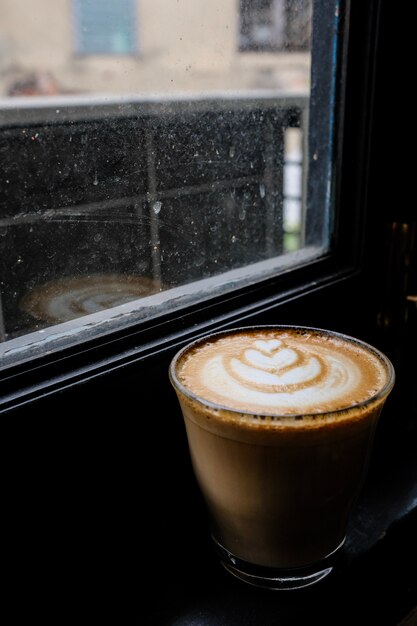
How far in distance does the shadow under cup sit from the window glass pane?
0.20 meters

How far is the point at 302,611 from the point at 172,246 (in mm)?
519

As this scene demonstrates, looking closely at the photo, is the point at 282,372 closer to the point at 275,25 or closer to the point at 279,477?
the point at 279,477

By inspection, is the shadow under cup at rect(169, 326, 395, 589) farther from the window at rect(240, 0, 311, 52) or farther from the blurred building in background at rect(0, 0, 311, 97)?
the window at rect(240, 0, 311, 52)

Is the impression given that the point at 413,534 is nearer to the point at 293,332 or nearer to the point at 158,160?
the point at 293,332

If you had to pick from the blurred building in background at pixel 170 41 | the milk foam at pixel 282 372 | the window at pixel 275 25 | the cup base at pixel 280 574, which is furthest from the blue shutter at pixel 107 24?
the cup base at pixel 280 574

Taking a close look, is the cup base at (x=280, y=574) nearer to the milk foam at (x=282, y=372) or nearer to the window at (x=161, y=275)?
the window at (x=161, y=275)

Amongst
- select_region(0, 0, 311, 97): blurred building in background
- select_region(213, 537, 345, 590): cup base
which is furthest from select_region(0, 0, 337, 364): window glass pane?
select_region(213, 537, 345, 590): cup base

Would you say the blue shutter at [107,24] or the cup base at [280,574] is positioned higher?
the blue shutter at [107,24]

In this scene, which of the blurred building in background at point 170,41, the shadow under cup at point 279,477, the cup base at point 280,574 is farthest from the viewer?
the blurred building in background at point 170,41

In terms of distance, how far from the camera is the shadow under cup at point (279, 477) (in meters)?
0.60

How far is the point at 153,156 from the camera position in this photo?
33.1 inches

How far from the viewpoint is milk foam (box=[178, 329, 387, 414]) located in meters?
0.65

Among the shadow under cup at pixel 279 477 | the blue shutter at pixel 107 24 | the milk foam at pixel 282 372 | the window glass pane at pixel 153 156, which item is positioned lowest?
the shadow under cup at pixel 279 477

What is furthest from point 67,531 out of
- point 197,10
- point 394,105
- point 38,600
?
point 394,105
